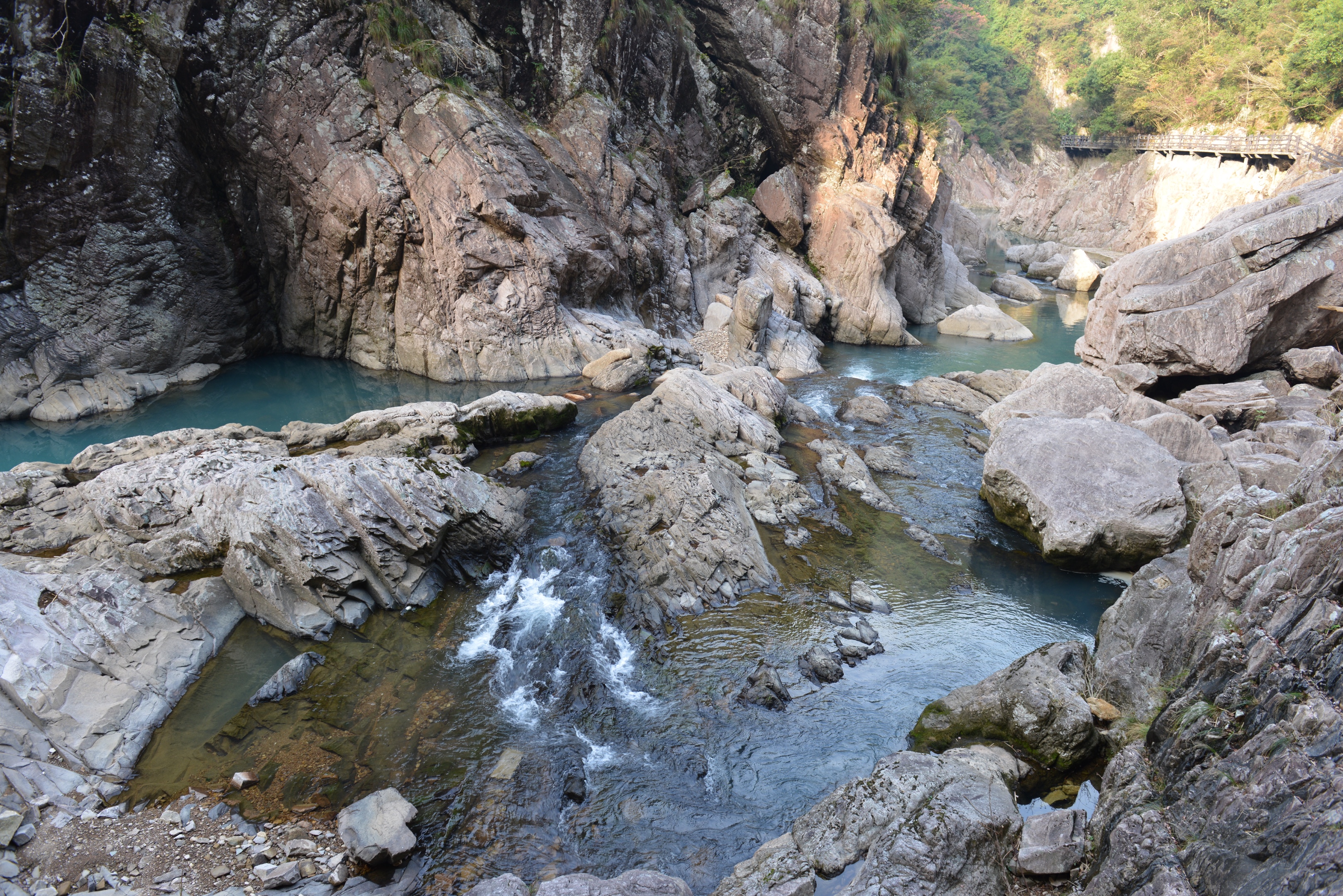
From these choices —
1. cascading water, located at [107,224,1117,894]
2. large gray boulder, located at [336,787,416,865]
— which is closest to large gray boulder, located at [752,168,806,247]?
cascading water, located at [107,224,1117,894]

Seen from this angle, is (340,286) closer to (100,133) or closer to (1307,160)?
(100,133)

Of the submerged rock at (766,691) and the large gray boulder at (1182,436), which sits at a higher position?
the large gray boulder at (1182,436)

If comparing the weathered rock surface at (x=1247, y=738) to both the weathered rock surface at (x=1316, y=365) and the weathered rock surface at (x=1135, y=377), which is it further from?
the weathered rock surface at (x=1316, y=365)

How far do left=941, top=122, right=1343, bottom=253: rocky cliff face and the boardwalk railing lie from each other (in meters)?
0.52

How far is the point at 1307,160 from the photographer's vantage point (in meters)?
33.9

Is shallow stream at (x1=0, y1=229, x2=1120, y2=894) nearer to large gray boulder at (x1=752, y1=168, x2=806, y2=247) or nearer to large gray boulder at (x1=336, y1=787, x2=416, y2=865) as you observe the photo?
large gray boulder at (x1=336, y1=787, x2=416, y2=865)

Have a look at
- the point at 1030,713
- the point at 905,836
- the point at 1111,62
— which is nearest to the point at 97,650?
the point at 905,836

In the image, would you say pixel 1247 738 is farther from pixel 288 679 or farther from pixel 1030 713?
pixel 288 679

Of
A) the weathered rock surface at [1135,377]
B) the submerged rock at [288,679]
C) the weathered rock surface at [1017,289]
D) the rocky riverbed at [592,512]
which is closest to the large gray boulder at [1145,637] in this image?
the rocky riverbed at [592,512]

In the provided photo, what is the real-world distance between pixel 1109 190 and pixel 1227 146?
1112 cm

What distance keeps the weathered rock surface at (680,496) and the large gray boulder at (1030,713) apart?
3407 millimetres

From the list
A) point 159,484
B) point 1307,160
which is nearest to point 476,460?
point 159,484

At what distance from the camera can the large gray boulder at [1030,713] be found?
261 inches

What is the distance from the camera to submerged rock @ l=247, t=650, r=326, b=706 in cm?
767
